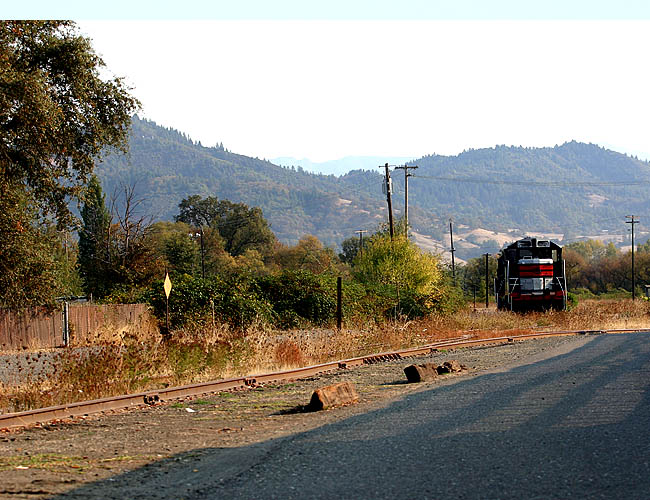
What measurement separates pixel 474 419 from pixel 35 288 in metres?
18.8

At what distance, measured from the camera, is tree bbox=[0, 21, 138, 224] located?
67.9ft

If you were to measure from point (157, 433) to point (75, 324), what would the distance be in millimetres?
21669

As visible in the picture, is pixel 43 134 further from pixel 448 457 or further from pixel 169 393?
pixel 448 457

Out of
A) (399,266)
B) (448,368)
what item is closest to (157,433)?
(448,368)

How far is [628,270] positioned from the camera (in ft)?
363

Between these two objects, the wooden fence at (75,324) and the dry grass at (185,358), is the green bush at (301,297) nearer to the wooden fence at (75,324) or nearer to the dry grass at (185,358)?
the dry grass at (185,358)

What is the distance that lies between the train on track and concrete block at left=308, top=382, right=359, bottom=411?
94.4 feet

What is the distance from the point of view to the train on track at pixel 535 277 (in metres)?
39.3

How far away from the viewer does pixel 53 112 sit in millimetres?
21031

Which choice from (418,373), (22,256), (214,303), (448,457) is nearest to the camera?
(448,457)

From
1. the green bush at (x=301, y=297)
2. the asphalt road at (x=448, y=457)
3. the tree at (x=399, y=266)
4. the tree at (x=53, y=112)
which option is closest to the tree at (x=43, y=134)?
the tree at (x=53, y=112)

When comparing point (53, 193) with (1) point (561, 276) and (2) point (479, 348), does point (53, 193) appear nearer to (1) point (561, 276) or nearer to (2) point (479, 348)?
(2) point (479, 348)

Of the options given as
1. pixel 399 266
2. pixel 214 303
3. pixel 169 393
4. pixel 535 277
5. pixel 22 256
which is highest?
pixel 22 256

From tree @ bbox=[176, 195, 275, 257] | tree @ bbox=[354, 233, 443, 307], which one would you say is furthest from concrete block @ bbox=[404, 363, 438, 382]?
tree @ bbox=[176, 195, 275, 257]
